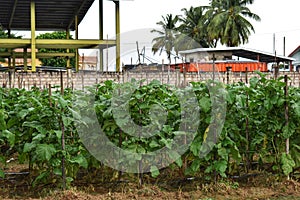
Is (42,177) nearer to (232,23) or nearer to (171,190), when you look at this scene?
(171,190)

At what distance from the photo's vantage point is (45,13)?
2739 centimetres

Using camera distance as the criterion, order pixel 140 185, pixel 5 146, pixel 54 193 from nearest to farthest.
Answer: pixel 54 193 → pixel 140 185 → pixel 5 146

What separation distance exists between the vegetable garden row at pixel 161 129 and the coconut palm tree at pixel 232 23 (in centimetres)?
4429

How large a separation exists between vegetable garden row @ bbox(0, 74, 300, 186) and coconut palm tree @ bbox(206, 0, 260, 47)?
44290mm

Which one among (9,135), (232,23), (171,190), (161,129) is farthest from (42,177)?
(232,23)

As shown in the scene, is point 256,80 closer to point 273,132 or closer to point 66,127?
point 273,132

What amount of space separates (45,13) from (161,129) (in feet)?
76.8

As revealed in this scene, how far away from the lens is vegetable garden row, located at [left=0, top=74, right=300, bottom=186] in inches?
210

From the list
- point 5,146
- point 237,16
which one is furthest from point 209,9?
point 5,146

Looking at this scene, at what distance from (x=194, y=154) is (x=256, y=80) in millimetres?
1356

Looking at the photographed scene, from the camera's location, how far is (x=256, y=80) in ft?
19.8

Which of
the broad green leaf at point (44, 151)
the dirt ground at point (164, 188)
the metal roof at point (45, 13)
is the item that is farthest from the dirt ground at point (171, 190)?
the metal roof at point (45, 13)

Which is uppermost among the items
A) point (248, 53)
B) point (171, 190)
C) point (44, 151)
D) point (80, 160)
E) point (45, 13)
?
point (45, 13)

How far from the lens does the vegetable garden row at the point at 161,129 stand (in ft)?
17.5
